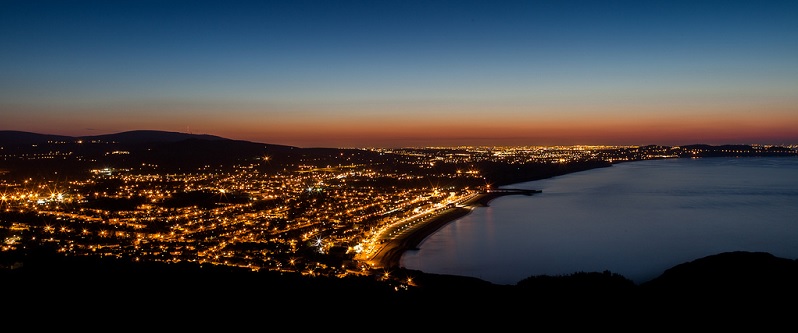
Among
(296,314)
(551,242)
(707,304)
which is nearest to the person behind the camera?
(296,314)

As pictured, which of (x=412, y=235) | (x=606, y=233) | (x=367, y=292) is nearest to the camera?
(x=367, y=292)

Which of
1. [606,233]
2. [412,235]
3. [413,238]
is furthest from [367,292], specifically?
[606,233]

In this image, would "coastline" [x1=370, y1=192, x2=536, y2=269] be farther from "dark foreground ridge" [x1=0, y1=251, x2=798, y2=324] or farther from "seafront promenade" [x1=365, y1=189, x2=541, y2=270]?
"dark foreground ridge" [x1=0, y1=251, x2=798, y2=324]

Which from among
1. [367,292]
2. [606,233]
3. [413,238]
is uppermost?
[367,292]

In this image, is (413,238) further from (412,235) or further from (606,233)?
(606,233)

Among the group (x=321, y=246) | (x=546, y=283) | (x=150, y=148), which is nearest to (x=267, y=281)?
(x=321, y=246)

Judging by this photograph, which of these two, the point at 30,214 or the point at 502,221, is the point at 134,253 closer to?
the point at 30,214
